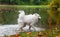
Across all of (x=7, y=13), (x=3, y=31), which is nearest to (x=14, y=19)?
(x=7, y=13)

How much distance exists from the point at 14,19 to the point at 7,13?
1.40 meters

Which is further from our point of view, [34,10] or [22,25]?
[34,10]

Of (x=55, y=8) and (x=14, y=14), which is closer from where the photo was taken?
(x=55, y=8)

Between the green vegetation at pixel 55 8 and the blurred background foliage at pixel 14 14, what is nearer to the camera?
the green vegetation at pixel 55 8

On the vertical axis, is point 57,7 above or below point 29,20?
above

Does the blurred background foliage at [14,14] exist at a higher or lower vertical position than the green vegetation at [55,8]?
lower

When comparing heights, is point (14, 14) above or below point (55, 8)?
below

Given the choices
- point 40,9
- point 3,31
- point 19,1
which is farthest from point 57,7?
point 19,1

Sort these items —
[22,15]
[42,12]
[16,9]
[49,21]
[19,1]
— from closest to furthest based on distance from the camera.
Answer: [22,15]
[49,21]
[42,12]
[16,9]
[19,1]

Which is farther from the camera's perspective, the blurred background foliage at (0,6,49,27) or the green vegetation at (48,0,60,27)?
the blurred background foliage at (0,6,49,27)

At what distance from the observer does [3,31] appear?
9.84 metres

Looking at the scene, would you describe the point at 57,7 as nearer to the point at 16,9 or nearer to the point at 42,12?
the point at 42,12

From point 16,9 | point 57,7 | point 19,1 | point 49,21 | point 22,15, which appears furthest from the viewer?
point 19,1

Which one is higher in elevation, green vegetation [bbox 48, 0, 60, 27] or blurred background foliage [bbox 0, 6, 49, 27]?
green vegetation [bbox 48, 0, 60, 27]
